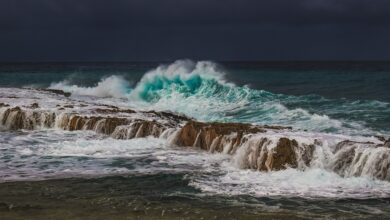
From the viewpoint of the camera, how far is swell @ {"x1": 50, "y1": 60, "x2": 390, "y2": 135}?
3083 cm

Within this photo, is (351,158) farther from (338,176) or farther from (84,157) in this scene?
(84,157)

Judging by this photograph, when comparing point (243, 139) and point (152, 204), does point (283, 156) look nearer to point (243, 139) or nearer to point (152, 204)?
point (243, 139)

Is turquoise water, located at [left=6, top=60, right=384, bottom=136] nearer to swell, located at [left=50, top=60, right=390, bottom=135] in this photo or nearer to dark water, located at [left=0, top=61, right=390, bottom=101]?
swell, located at [left=50, top=60, right=390, bottom=135]

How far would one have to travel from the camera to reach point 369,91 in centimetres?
5412

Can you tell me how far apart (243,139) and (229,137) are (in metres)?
0.91

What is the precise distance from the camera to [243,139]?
65.5 feet

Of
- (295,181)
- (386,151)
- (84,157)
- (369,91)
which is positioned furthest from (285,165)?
(369,91)

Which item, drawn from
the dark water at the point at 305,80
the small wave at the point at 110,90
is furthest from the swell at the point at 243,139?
the dark water at the point at 305,80

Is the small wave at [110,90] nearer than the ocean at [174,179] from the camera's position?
No

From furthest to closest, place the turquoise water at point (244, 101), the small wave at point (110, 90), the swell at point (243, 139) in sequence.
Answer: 1. the small wave at point (110, 90)
2. the turquoise water at point (244, 101)
3. the swell at point (243, 139)

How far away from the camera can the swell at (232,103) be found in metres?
30.8

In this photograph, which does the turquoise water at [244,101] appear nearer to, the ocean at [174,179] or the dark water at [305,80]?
the dark water at [305,80]

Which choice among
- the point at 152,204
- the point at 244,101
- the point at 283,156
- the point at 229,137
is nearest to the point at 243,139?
the point at 229,137

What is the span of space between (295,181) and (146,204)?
4552 mm
